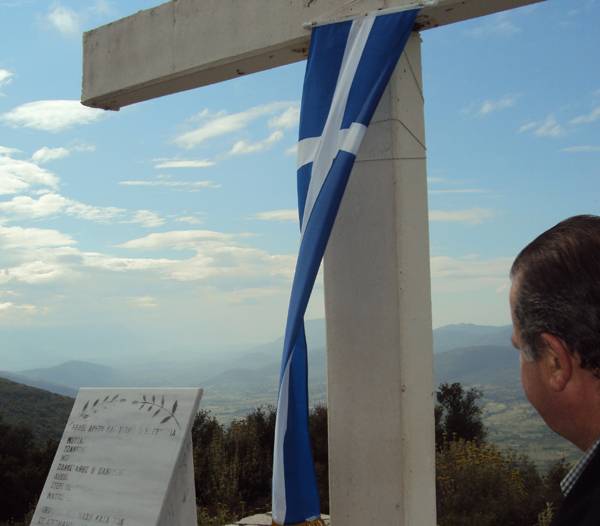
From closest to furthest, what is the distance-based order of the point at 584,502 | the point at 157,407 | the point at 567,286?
1. the point at 584,502
2. the point at 567,286
3. the point at 157,407

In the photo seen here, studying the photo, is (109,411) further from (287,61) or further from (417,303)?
(287,61)

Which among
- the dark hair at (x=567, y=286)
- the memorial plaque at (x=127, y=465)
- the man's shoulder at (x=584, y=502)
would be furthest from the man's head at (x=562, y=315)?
the memorial plaque at (x=127, y=465)

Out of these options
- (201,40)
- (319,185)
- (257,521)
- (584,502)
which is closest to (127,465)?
(319,185)

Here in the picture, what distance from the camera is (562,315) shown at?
128 centimetres

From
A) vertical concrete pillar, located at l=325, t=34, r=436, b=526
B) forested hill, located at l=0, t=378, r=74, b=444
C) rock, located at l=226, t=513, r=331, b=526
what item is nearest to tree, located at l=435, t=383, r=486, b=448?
rock, located at l=226, t=513, r=331, b=526

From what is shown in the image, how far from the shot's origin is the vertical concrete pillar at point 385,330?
3.72m

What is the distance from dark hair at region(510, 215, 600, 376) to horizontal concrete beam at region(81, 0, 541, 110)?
278cm

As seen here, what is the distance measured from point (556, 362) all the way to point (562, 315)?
97mm

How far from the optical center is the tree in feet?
28.8

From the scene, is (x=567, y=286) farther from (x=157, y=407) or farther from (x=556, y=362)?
(x=157, y=407)

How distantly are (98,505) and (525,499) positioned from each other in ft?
14.9

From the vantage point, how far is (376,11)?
3.88m

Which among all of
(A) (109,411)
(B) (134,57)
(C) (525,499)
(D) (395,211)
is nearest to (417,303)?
(D) (395,211)

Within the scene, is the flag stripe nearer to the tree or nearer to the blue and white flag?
the blue and white flag
